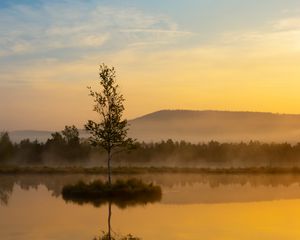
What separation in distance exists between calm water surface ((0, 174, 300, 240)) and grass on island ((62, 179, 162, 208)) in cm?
74

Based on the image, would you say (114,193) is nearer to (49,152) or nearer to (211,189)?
(211,189)

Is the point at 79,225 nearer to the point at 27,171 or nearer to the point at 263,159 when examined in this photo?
the point at 27,171

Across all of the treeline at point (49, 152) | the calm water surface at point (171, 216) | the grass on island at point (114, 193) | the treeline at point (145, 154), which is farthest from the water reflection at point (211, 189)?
the treeline at point (49, 152)

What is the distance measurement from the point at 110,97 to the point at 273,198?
1129 cm

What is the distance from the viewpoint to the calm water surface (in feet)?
58.8

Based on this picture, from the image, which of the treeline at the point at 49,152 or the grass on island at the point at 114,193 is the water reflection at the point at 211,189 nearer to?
the grass on island at the point at 114,193

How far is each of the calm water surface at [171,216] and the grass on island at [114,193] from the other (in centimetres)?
74

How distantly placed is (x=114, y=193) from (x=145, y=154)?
53150 mm

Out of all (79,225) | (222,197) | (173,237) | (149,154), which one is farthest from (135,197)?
(149,154)

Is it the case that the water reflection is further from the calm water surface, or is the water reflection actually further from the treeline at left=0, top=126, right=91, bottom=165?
the treeline at left=0, top=126, right=91, bottom=165

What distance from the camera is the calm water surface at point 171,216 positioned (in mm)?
17922

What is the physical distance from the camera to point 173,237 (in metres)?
16.9

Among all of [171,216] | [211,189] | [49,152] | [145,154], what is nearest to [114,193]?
[211,189]

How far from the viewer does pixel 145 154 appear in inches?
3344
